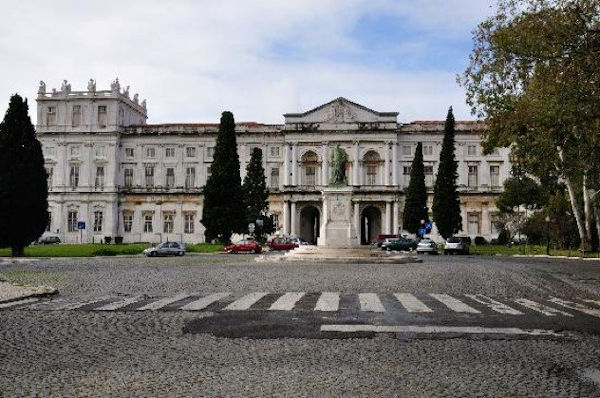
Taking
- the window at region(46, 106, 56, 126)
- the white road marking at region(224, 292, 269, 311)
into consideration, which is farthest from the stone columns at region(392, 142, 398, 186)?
the white road marking at region(224, 292, 269, 311)

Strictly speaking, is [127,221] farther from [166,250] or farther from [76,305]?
[76,305]

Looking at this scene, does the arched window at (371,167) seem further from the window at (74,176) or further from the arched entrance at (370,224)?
the window at (74,176)

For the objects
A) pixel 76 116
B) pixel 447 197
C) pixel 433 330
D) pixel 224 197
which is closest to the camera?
pixel 433 330

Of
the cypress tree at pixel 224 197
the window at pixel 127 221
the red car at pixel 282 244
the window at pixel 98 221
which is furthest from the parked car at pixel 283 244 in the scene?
the window at pixel 98 221

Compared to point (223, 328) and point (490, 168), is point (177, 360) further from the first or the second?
point (490, 168)

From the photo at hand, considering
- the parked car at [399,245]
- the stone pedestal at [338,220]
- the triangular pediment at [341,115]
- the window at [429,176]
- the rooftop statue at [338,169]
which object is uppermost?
the triangular pediment at [341,115]

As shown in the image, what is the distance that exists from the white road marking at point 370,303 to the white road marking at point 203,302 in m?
3.01

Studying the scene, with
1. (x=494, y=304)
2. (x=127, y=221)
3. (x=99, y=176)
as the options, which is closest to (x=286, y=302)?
(x=494, y=304)

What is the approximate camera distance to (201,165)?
8769 centimetres

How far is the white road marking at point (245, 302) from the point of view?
504 inches

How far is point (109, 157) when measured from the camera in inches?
3442

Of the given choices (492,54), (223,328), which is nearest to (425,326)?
(223,328)

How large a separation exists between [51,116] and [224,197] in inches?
1509

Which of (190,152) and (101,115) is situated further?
(190,152)
